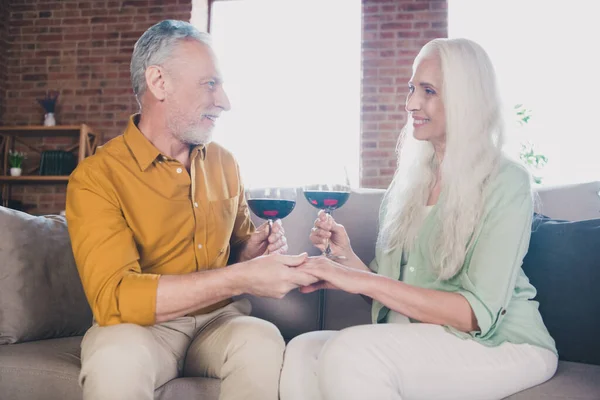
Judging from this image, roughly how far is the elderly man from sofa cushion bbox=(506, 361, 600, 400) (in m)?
0.62

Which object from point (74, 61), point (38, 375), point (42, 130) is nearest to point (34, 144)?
point (42, 130)

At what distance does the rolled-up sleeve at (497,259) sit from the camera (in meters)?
1.38

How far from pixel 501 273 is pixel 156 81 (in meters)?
1.17

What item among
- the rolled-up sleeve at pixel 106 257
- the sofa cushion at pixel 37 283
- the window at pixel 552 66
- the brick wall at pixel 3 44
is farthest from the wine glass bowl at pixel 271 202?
the brick wall at pixel 3 44

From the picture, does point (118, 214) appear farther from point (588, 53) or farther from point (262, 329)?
point (588, 53)

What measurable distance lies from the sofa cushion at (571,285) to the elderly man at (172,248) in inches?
29.7

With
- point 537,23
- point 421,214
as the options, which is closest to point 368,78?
point 537,23

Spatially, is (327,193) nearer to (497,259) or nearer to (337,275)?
(337,275)

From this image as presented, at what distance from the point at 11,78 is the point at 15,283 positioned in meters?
4.30

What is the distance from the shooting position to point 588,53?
4891mm

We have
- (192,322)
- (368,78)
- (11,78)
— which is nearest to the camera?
(192,322)

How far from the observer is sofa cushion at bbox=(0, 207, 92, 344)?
175 cm

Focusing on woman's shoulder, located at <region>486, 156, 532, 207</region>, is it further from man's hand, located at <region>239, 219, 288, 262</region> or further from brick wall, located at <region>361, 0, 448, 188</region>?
brick wall, located at <region>361, 0, 448, 188</region>

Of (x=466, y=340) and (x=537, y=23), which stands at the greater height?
(x=537, y=23)
